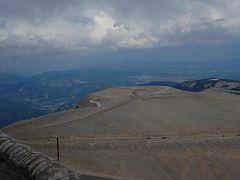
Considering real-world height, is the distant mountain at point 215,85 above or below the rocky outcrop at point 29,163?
below

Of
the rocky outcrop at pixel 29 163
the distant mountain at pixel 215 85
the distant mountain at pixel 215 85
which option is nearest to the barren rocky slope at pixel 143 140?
the rocky outcrop at pixel 29 163

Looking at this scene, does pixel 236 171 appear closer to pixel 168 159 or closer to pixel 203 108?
pixel 168 159

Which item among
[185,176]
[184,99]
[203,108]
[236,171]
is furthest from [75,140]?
[184,99]

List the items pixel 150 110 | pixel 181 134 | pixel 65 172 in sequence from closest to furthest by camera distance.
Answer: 1. pixel 65 172
2. pixel 181 134
3. pixel 150 110

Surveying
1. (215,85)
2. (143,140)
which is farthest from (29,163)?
(215,85)

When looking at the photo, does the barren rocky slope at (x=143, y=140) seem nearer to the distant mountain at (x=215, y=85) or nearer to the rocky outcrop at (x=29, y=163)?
the rocky outcrop at (x=29, y=163)

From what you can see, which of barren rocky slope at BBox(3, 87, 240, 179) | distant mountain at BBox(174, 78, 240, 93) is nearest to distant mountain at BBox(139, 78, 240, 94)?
distant mountain at BBox(174, 78, 240, 93)
